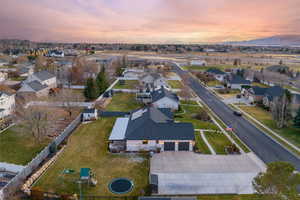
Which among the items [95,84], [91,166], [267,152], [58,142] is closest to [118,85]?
[95,84]

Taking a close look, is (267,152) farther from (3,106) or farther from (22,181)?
(3,106)

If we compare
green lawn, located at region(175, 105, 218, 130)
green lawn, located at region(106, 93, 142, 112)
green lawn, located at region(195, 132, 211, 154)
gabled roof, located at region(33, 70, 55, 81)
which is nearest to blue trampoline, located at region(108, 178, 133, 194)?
green lawn, located at region(195, 132, 211, 154)

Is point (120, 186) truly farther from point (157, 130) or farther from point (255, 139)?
point (255, 139)

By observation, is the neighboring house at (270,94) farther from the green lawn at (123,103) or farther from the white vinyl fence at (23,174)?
the white vinyl fence at (23,174)

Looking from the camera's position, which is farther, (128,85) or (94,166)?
(128,85)

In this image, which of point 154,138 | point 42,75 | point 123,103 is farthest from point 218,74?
point 42,75

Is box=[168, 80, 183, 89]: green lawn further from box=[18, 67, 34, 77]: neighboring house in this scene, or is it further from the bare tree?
box=[18, 67, 34, 77]: neighboring house

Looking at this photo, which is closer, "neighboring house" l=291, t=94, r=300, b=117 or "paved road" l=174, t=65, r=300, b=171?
"paved road" l=174, t=65, r=300, b=171

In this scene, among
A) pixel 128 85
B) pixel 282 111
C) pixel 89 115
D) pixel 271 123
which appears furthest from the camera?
pixel 128 85
